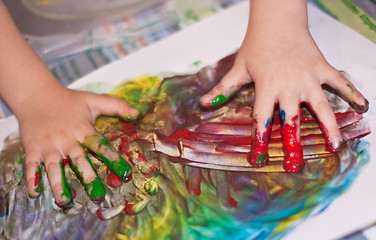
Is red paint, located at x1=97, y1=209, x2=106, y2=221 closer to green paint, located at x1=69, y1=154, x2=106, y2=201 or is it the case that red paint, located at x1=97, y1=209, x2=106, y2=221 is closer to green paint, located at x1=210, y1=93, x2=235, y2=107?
green paint, located at x1=69, y1=154, x2=106, y2=201

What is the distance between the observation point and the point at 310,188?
675 millimetres

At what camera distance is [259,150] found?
0.70 m

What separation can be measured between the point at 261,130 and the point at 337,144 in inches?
4.7

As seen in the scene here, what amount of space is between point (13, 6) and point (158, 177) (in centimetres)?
62

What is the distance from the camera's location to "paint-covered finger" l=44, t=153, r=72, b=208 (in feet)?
2.31

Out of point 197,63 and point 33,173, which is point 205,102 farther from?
point 33,173

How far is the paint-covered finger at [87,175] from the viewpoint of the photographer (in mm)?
705

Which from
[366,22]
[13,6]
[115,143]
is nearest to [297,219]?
[115,143]

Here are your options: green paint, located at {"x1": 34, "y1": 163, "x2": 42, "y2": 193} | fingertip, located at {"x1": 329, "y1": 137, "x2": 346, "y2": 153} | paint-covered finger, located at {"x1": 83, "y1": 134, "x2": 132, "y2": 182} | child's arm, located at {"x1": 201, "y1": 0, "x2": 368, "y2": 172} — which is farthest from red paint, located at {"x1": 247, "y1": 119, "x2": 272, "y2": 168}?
green paint, located at {"x1": 34, "y1": 163, "x2": 42, "y2": 193}

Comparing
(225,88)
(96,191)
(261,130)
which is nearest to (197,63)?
(225,88)

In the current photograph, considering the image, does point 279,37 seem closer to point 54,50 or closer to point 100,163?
point 100,163

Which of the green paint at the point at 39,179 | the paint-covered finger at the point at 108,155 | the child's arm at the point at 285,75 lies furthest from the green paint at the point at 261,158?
the green paint at the point at 39,179

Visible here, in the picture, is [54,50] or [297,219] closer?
[297,219]

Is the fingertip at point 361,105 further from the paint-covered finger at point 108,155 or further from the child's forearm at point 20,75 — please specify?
the child's forearm at point 20,75
